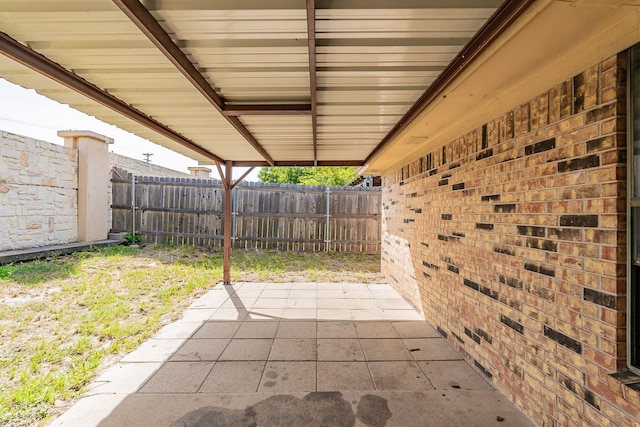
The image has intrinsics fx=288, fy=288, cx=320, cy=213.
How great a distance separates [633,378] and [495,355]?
3.53 ft

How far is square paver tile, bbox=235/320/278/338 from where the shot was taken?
3.39m

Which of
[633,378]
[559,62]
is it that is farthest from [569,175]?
[633,378]

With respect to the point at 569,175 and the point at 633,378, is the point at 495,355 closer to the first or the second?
the point at 633,378

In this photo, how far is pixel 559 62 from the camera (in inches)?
68.3

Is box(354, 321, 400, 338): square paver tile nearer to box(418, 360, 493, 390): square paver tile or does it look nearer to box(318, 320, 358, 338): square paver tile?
→ box(318, 320, 358, 338): square paver tile

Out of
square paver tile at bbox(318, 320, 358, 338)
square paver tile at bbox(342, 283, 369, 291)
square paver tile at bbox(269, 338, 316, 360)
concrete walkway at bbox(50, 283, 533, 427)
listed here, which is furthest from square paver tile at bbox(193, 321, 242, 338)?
square paver tile at bbox(342, 283, 369, 291)

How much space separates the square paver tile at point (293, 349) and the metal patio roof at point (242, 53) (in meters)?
2.44

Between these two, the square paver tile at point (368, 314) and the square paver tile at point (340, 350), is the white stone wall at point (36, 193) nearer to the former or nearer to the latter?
the square paver tile at point (340, 350)

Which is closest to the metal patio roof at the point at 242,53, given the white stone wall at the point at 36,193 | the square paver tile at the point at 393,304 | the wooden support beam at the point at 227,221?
the wooden support beam at the point at 227,221

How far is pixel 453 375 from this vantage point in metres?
2.58

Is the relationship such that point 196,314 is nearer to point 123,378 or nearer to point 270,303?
point 270,303

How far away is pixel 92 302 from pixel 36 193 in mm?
3955

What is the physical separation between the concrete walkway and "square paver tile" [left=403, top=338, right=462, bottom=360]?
0.01 meters

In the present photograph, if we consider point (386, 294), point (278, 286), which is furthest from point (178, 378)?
point (386, 294)
